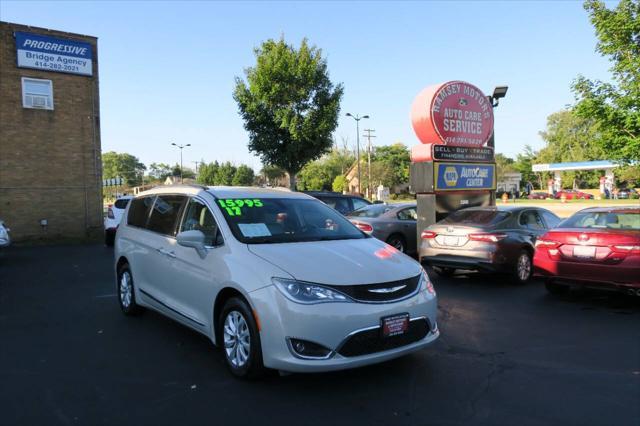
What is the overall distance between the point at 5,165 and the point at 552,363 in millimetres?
18462

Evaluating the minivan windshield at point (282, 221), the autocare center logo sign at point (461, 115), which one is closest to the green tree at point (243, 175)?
the autocare center logo sign at point (461, 115)

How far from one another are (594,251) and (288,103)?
1993 cm

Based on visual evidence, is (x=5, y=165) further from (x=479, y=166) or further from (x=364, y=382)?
(x=364, y=382)

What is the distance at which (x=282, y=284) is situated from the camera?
388 cm

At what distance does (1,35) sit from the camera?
17.1 meters

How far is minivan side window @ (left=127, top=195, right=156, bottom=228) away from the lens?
631 cm

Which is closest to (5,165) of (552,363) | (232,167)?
(552,363)

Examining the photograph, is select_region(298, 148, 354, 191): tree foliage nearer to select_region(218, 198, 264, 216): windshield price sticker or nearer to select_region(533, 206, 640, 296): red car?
select_region(533, 206, 640, 296): red car

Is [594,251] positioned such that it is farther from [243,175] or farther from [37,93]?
[243,175]

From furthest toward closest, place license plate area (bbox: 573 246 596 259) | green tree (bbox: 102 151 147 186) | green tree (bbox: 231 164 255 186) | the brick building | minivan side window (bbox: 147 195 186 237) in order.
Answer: green tree (bbox: 102 151 147 186) < green tree (bbox: 231 164 255 186) < the brick building < license plate area (bbox: 573 246 596 259) < minivan side window (bbox: 147 195 186 237)

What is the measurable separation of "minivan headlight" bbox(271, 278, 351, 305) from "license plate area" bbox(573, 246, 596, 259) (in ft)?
14.7

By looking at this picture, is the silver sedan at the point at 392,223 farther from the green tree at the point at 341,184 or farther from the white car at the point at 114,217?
the green tree at the point at 341,184

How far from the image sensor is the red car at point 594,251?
6391 mm

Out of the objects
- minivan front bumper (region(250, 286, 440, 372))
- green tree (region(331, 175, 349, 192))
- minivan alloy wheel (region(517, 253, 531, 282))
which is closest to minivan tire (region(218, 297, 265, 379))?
minivan front bumper (region(250, 286, 440, 372))
